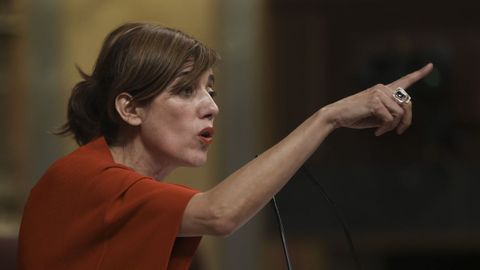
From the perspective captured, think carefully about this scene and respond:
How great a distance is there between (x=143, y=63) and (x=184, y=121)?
5.2 inches

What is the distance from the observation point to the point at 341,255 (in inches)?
211

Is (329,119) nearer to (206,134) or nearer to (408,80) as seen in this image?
(408,80)

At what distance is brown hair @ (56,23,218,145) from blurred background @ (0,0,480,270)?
10.1 ft

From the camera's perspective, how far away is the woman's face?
206 centimetres

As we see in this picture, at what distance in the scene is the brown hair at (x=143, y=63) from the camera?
80.7 inches

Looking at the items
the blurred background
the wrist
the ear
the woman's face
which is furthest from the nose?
the blurred background

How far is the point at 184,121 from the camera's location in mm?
2066

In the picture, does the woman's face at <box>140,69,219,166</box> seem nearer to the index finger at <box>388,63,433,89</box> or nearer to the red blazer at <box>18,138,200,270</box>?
the red blazer at <box>18,138,200,270</box>

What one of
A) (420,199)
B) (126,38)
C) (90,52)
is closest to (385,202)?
(420,199)

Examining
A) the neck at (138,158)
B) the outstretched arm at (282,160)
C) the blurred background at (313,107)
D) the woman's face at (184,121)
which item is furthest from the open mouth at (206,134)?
the blurred background at (313,107)

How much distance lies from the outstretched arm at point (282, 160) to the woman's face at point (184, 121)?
214mm

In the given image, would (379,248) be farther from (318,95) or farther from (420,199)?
(318,95)

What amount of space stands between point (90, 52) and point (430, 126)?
166 cm

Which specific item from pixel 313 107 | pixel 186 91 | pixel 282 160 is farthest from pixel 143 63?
pixel 313 107
